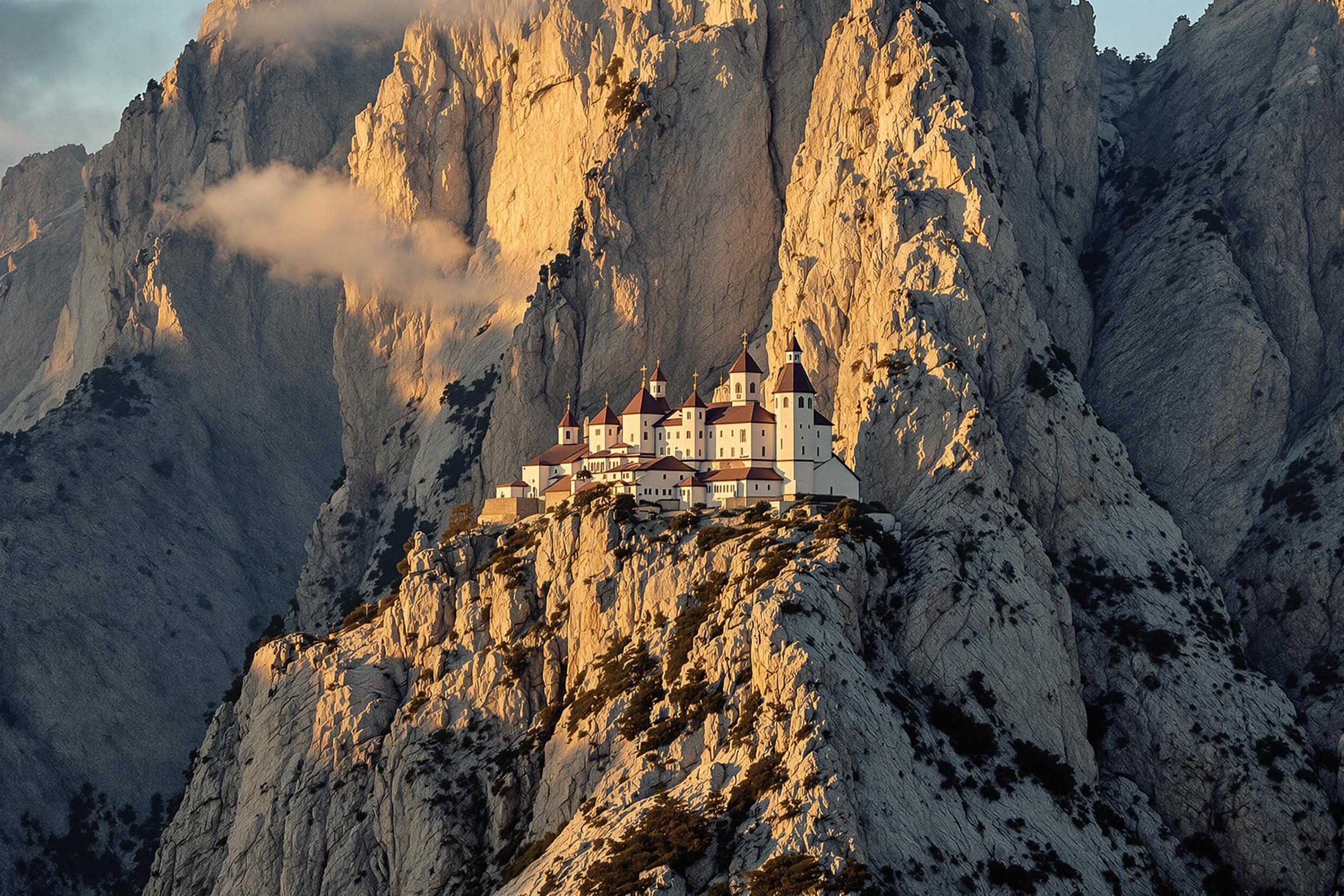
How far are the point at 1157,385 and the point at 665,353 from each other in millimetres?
47427

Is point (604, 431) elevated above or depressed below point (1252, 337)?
below

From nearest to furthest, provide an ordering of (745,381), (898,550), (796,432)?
(898,550), (796,432), (745,381)

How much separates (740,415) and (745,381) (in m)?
7.49

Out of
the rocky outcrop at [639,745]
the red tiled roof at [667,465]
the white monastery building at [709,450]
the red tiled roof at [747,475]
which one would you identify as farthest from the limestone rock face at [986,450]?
the red tiled roof at [667,465]

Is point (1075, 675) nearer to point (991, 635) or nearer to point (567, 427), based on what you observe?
point (991, 635)

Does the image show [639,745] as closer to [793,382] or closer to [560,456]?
[793,382]

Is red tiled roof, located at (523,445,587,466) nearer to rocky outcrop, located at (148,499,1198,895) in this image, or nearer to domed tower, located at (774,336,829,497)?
rocky outcrop, located at (148,499,1198,895)

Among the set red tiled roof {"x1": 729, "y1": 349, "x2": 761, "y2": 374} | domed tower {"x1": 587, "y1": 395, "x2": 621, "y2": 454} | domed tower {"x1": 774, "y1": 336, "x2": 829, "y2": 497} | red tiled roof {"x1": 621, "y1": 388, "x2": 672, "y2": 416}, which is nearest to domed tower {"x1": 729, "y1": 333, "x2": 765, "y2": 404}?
red tiled roof {"x1": 729, "y1": 349, "x2": 761, "y2": 374}

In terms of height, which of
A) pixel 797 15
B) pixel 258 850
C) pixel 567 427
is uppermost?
pixel 797 15

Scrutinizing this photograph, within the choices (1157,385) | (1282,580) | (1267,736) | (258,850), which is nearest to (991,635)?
(1267,736)

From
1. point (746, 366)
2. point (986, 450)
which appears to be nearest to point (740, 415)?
point (746, 366)

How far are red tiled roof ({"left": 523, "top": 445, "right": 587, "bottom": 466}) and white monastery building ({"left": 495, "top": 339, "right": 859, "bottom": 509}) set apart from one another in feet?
0.44

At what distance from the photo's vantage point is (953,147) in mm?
165125

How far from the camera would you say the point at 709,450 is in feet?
525
